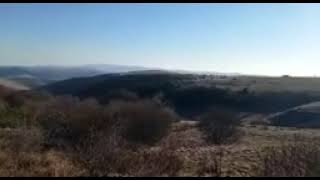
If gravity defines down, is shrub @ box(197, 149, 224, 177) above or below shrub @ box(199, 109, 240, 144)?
above

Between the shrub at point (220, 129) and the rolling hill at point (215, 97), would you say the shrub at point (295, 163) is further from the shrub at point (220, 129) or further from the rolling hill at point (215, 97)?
the rolling hill at point (215, 97)

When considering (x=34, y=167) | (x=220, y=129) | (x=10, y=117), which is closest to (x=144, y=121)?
(x=220, y=129)

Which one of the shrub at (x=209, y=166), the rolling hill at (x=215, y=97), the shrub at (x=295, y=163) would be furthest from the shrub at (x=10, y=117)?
the rolling hill at (x=215, y=97)

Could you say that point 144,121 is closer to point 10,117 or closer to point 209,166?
point 10,117

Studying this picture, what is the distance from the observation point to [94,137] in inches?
415

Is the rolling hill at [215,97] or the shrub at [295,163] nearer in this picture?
the shrub at [295,163]

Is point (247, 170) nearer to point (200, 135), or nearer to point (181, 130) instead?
point (200, 135)

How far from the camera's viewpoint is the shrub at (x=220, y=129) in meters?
31.2

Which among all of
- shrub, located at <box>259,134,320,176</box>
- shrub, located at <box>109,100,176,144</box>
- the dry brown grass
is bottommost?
shrub, located at <box>109,100,176,144</box>

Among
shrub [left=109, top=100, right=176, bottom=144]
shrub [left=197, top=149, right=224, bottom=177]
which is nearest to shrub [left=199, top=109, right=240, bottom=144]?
shrub [left=109, top=100, right=176, bottom=144]

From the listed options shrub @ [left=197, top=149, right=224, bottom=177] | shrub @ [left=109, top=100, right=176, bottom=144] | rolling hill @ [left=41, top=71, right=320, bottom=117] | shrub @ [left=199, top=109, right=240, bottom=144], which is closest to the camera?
shrub @ [left=197, top=149, right=224, bottom=177]

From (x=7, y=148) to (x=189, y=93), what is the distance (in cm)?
7695

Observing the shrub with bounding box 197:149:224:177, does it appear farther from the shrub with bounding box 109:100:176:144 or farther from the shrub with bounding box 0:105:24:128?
the shrub with bounding box 0:105:24:128

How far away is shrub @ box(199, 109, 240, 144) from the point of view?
102ft
